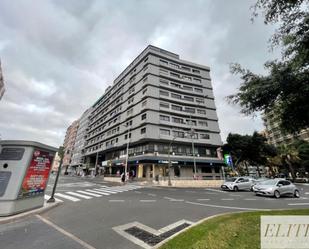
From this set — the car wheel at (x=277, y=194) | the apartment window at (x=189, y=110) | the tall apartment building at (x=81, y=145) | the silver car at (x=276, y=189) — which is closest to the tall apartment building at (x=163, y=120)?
the apartment window at (x=189, y=110)

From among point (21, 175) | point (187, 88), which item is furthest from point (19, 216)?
point (187, 88)

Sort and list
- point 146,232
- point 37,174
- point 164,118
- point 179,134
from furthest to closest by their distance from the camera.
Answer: point 164,118, point 179,134, point 37,174, point 146,232

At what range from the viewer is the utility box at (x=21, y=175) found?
6.88 meters

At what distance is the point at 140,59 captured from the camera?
50.0 metres

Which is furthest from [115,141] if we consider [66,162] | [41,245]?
[66,162]

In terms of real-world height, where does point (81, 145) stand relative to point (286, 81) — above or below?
above

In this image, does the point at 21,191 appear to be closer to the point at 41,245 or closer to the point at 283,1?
the point at 41,245

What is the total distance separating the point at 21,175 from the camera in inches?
285

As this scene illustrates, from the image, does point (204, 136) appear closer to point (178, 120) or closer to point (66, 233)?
point (178, 120)

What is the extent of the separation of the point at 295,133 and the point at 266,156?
154ft

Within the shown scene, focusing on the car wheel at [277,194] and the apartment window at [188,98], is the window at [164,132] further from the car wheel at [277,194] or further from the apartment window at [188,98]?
the car wheel at [277,194]

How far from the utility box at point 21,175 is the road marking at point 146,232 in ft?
13.5

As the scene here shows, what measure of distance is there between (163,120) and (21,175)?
1388 inches

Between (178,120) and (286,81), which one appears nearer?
(286,81)
